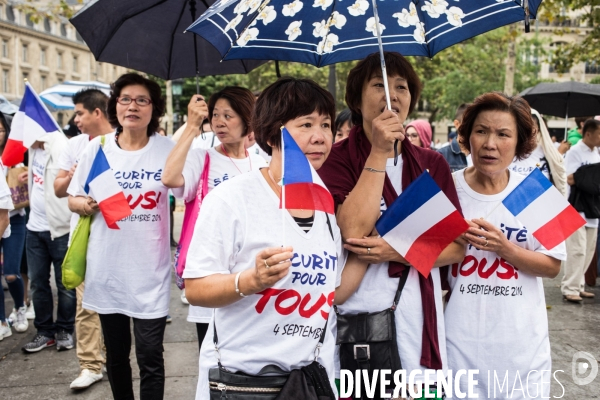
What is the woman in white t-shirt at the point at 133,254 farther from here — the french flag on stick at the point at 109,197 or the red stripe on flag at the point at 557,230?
the red stripe on flag at the point at 557,230

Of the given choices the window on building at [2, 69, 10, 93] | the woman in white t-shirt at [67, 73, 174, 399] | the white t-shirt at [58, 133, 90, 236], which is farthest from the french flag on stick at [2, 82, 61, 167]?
the window on building at [2, 69, 10, 93]

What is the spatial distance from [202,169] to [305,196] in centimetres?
190

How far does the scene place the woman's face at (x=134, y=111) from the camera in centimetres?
373

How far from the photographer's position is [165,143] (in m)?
3.87

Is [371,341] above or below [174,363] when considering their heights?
above

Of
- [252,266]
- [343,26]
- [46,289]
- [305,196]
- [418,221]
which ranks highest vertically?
[343,26]

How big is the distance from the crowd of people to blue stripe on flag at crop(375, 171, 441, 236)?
0.23 ft

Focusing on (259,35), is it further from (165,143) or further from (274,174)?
(165,143)

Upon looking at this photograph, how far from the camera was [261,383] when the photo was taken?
211cm

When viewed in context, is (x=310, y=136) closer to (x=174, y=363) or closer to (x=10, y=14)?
(x=174, y=363)

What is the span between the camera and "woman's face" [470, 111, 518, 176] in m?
2.79

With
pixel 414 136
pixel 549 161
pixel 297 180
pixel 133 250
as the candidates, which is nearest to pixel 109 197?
pixel 133 250

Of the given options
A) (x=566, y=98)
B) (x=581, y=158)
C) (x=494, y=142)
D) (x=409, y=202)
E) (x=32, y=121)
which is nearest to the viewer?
(x=409, y=202)

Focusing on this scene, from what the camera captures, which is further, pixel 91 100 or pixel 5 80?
pixel 5 80
